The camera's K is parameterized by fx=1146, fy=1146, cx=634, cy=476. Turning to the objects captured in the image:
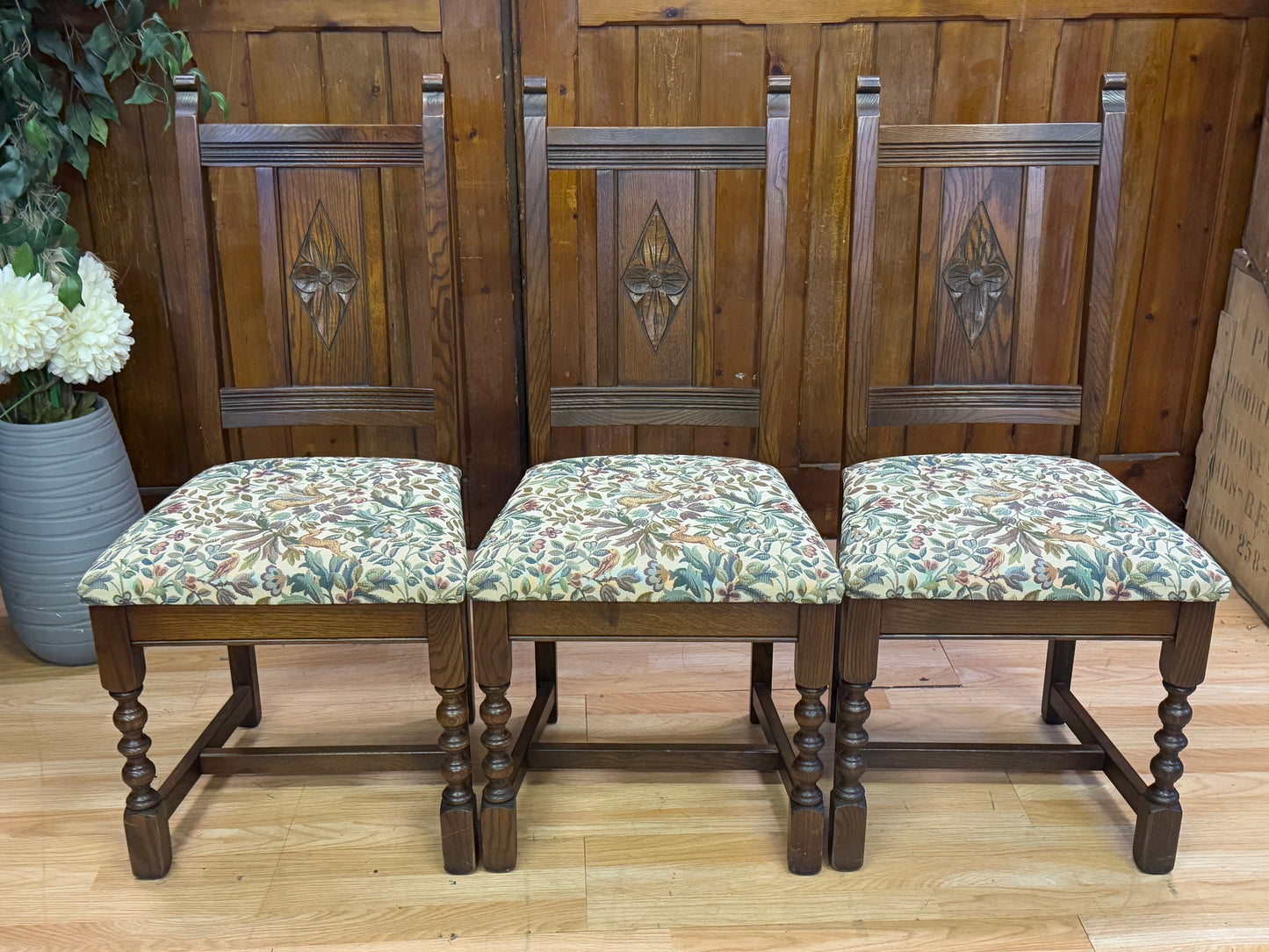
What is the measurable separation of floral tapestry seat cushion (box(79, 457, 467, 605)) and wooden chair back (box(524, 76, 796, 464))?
33 centimetres

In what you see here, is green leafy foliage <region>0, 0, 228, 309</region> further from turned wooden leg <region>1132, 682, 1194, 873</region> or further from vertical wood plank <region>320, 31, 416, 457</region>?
turned wooden leg <region>1132, 682, 1194, 873</region>

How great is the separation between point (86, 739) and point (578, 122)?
4.77 ft

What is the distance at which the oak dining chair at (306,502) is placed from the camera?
1476 mm

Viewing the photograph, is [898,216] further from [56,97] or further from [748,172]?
[56,97]

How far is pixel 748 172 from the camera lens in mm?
2355


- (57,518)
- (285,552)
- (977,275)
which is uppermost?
(977,275)

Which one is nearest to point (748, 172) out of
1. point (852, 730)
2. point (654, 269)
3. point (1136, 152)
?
point (654, 269)

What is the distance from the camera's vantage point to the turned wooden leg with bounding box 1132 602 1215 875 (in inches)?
58.9

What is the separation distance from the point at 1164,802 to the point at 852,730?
0.45 m

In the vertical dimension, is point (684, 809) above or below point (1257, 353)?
below

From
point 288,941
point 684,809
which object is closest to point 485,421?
point 684,809

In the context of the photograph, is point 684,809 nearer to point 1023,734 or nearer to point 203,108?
point 1023,734

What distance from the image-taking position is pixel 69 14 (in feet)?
7.05

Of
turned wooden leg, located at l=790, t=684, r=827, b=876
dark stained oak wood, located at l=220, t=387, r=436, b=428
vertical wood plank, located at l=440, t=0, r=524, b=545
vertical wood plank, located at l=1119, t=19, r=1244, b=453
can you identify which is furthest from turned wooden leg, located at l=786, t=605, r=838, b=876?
vertical wood plank, located at l=1119, t=19, r=1244, b=453
